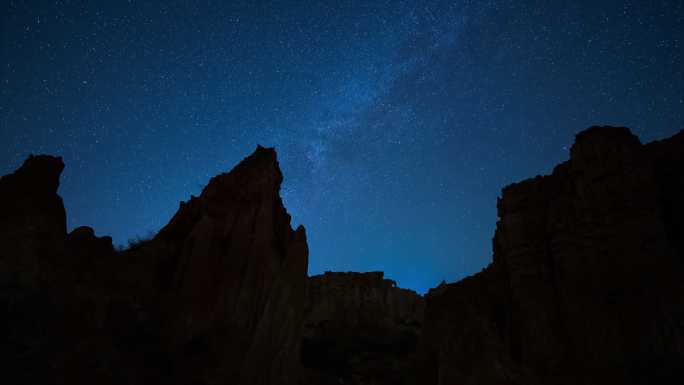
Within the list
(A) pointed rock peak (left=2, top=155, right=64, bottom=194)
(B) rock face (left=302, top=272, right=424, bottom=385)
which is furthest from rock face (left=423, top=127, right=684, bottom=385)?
(B) rock face (left=302, top=272, right=424, bottom=385)

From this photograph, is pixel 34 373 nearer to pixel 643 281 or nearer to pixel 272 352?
pixel 272 352

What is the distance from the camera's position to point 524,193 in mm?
18422

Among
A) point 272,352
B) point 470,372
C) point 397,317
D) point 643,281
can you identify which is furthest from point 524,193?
point 397,317

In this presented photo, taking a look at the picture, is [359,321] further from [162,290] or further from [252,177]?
[162,290]

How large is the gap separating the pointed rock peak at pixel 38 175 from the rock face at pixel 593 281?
44.8ft

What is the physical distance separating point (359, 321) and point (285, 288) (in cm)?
3945

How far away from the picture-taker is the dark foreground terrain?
11391mm

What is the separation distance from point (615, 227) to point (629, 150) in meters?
3.06

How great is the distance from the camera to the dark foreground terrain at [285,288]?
11.4 meters

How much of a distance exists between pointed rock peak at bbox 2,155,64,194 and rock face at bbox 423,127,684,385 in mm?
13657

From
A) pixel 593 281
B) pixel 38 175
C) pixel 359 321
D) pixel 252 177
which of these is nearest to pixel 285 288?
pixel 252 177

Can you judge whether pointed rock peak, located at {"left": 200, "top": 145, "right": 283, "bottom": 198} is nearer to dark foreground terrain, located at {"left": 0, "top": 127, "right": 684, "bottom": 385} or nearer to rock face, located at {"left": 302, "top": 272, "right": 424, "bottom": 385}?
dark foreground terrain, located at {"left": 0, "top": 127, "right": 684, "bottom": 385}

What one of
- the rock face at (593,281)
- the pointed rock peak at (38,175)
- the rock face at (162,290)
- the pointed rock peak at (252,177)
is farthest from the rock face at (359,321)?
the pointed rock peak at (38,175)

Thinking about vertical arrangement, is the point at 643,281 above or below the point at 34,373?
above
